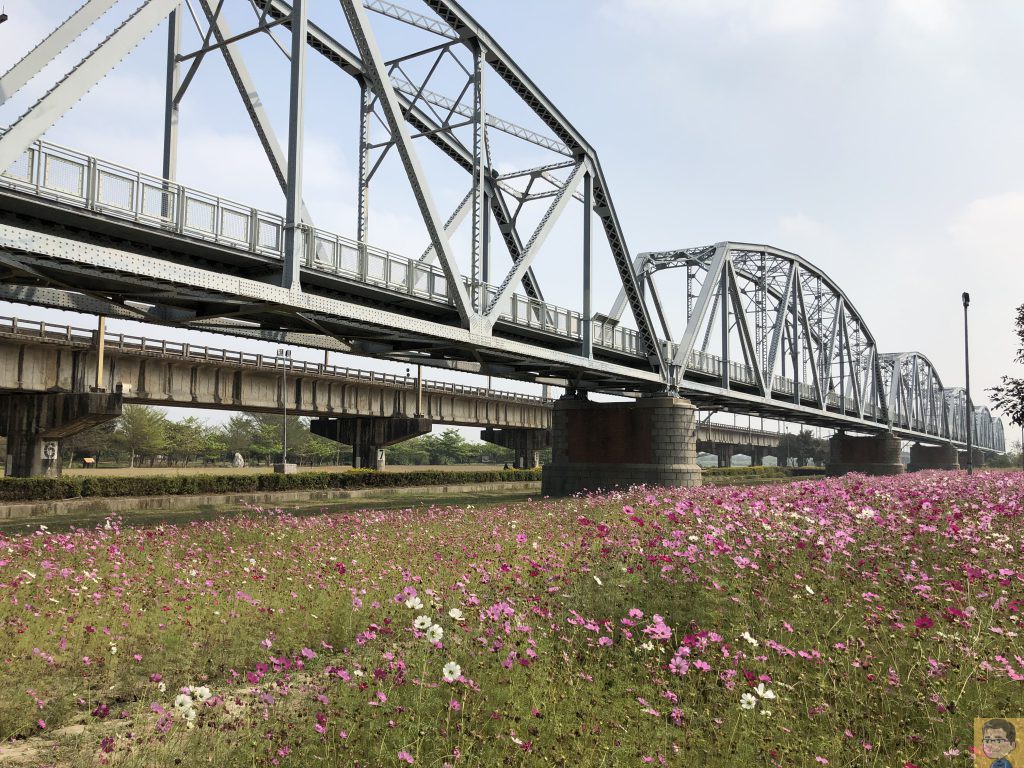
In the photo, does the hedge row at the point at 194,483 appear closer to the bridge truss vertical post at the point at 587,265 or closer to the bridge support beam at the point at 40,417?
the bridge support beam at the point at 40,417

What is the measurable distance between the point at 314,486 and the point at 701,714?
34.6 m

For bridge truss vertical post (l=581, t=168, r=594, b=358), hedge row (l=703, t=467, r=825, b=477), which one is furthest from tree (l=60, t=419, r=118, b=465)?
bridge truss vertical post (l=581, t=168, r=594, b=358)

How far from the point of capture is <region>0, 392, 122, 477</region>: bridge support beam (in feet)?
112

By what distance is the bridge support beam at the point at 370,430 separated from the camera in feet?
170

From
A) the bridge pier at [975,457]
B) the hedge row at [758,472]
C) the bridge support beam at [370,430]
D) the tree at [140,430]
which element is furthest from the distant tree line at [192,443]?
the bridge pier at [975,457]

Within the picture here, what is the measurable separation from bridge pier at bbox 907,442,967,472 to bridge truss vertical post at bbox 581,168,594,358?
4157 inches

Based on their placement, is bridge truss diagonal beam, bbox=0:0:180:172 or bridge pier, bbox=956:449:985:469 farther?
bridge pier, bbox=956:449:985:469

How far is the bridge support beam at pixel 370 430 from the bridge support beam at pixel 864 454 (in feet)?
152

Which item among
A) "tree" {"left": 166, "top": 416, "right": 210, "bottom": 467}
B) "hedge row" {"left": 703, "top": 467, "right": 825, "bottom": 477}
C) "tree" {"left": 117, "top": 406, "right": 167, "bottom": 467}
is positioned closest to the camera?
"hedge row" {"left": 703, "top": 467, "right": 825, "bottom": 477}

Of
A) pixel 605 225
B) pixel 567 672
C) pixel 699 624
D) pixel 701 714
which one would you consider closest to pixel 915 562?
pixel 699 624

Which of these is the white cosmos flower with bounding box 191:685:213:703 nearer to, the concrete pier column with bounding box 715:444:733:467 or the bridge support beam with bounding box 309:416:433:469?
the bridge support beam with bounding box 309:416:433:469

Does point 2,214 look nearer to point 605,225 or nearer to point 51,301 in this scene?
point 51,301

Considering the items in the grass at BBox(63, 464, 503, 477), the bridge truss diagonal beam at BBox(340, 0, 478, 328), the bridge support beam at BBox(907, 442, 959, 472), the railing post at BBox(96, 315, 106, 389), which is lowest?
the grass at BBox(63, 464, 503, 477)

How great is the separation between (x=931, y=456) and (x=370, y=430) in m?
102
